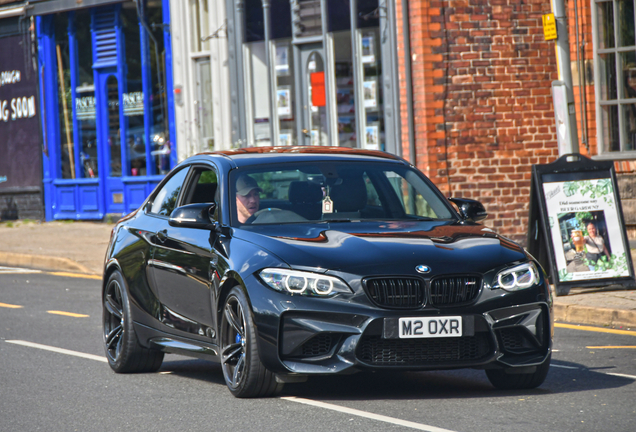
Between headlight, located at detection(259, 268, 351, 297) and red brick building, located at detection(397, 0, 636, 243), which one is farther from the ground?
red brick building, located at detection(397, 0, 636, 243)

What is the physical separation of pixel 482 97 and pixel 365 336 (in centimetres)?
1066

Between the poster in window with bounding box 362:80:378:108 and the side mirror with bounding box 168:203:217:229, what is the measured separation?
11.2 meters

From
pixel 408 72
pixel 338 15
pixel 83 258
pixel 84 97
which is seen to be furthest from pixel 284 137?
pixel 84 97

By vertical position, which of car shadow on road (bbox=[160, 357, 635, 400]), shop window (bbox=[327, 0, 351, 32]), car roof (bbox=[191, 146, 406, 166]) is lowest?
car shadow on road (bbox=[160, 357, 635, 400])

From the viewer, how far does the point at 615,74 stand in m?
15.4

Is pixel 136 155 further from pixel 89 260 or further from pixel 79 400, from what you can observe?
pixel 79 400

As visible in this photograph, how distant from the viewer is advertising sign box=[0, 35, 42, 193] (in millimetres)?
24859

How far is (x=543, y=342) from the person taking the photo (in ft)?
21.1

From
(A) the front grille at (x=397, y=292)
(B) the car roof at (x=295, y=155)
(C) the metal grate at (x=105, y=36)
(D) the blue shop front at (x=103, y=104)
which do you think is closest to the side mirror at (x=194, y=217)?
(B) the car roof at (x=295, y=155)

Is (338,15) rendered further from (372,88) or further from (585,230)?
(585,230)

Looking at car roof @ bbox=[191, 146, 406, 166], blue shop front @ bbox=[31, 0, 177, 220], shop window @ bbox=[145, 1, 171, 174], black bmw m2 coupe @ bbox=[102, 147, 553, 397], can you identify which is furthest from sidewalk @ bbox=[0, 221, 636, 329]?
car roof @ bbox=[191, 146, 406, 166]

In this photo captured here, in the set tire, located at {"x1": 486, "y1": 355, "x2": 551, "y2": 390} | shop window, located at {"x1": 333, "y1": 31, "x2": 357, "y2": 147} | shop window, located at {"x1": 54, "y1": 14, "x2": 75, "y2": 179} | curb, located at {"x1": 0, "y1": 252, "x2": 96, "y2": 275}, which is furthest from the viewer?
shop window, located at {"x1": 54, "y1": 14, "x2": 75, "y2": 179}

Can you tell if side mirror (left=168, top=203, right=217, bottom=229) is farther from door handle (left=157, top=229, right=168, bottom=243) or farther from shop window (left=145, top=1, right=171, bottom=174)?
shop window (left=145, top=1, right=171, bottom=174)

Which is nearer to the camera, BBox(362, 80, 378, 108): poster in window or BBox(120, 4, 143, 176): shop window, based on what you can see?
BBox(362, 80, 378, 108): poster in window
